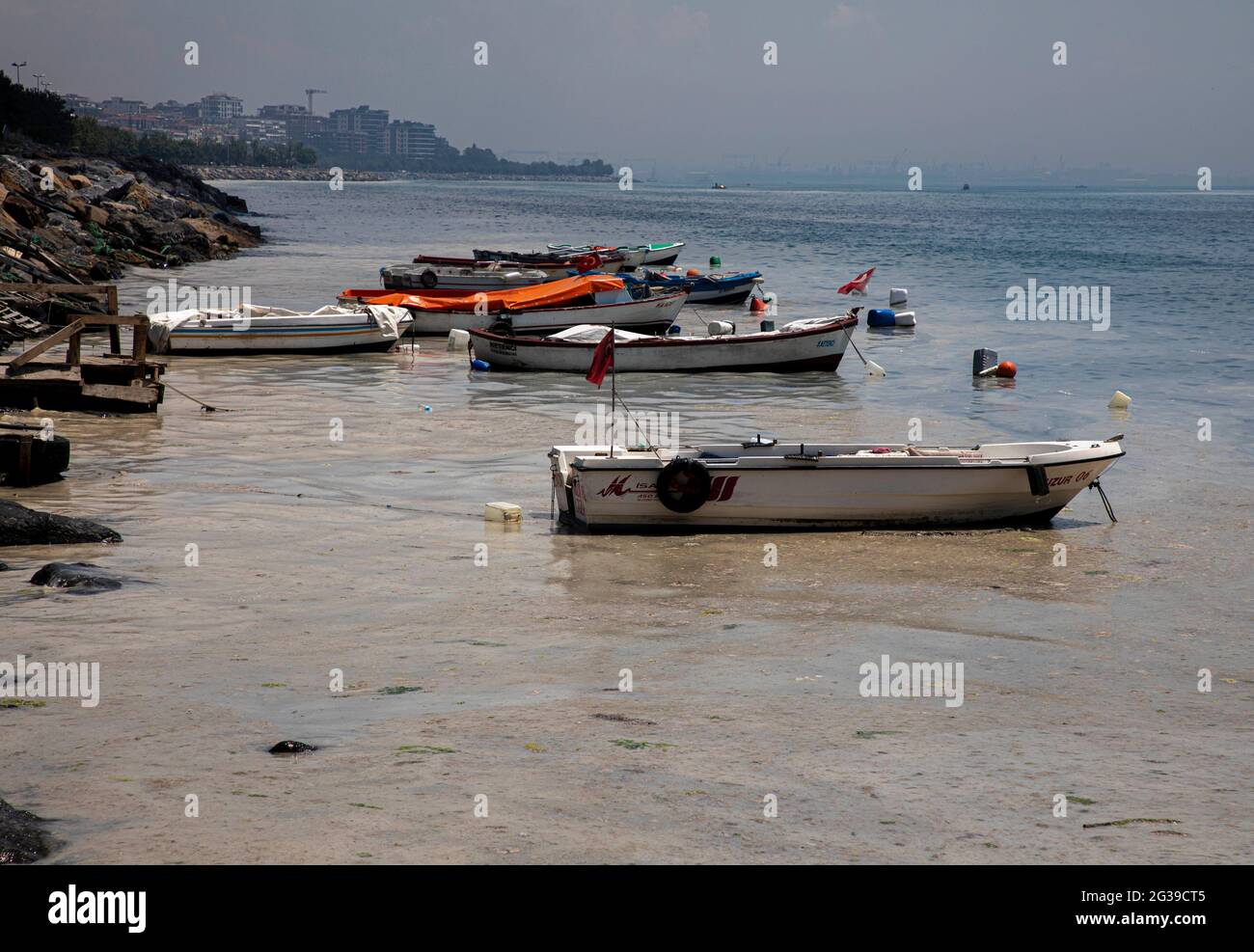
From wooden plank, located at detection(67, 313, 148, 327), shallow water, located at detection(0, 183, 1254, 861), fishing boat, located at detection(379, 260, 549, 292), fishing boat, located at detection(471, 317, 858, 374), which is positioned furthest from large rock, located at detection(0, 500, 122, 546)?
fishing boat, located at detection(379, 260, 549, 292)

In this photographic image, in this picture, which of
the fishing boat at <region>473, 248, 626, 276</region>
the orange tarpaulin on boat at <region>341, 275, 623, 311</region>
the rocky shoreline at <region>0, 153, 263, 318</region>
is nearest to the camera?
the rocky shoreline at <region>0, 153, 263, 318</region>

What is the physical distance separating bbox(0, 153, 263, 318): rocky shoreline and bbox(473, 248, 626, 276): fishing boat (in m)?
14.2

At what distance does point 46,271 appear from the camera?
3294 centimetres

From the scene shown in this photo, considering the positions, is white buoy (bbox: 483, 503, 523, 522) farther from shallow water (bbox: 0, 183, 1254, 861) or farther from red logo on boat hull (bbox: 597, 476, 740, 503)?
red logo on boat hull (bbox: 597, 476, 740, 503)

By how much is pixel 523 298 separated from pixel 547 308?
3.68ft

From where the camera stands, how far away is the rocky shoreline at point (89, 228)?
33594 mm

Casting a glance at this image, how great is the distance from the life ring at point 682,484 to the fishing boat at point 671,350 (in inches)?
553

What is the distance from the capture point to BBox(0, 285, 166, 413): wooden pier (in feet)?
69.4

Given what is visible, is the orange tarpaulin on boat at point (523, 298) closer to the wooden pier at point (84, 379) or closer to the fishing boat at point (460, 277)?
the fishing boat at point (460, 277)

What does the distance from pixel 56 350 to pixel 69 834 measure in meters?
25.4

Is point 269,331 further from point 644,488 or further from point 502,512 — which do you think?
point 644,488

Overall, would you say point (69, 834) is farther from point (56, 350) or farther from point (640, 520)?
point (56, 350)

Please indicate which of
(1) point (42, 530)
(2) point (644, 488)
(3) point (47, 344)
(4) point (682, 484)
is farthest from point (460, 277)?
(1) point (42, 530)

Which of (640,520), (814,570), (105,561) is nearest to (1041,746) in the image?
(814,570)
